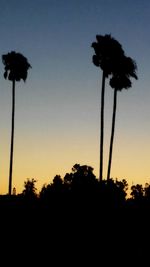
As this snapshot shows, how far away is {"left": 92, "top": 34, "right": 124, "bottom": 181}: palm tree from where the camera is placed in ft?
160

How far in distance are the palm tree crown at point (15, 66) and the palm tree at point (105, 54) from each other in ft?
34.8

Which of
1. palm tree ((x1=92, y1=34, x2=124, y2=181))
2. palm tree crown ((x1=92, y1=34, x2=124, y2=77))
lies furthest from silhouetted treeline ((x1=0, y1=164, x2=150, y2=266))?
palm tree crown ((x1=92, y1=34, x2=124, y2=77))

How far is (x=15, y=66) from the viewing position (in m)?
57.3

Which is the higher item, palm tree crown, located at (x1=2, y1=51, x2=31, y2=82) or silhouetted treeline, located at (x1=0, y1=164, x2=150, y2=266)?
palm tree crown, located at (x1=2, y1=51, x2=31, y2=82)

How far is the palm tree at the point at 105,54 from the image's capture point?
160 feet

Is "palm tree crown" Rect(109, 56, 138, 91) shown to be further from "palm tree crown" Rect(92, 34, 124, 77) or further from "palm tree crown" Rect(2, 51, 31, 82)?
"palm tree crown" Rect(2, 51, 31, 82)

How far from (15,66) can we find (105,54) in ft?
40.9

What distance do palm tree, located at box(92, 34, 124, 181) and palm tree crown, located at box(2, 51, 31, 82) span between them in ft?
34.8

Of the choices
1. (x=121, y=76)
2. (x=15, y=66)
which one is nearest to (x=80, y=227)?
(x=121, y=76)

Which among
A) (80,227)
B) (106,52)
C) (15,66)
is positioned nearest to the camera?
(80,227)

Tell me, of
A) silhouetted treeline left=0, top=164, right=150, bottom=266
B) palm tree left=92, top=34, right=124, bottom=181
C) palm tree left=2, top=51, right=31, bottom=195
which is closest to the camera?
silhouetted treeline left=0, top=164, right=150, bottom=266

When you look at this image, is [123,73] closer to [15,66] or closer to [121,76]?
[121,76]

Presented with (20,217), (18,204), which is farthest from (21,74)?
(20,217)

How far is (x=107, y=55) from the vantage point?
163 ft
